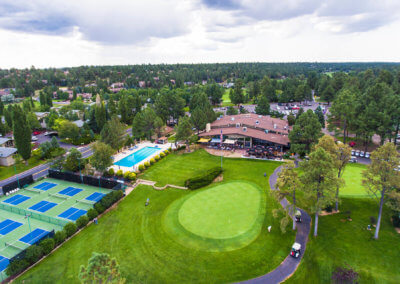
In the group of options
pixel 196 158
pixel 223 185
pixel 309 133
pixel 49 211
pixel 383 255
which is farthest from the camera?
pixel 196 158

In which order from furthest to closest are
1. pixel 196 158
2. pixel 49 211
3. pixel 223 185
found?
pixel 196 158 < pixel 223 185 < pixel 49 211

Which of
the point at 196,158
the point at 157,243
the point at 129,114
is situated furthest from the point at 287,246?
the point at 129,114

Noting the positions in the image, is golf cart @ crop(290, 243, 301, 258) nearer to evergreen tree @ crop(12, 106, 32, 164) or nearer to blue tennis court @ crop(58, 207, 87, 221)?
blue tennis court @ crop(58, 207, 87, 221)

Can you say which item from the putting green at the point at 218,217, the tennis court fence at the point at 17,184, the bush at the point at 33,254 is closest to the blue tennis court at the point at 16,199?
the tennis court fence at the point at 17,184

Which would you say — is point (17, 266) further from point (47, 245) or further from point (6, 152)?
point (6, 152)

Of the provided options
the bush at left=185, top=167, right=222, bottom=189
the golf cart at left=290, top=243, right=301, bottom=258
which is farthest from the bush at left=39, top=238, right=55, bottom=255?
the golf cart at left=290, top=243, right=301, bottom=258

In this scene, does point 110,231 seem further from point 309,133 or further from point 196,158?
point 309,133

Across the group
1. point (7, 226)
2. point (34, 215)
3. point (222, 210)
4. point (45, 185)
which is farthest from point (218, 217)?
point (45, 185)
